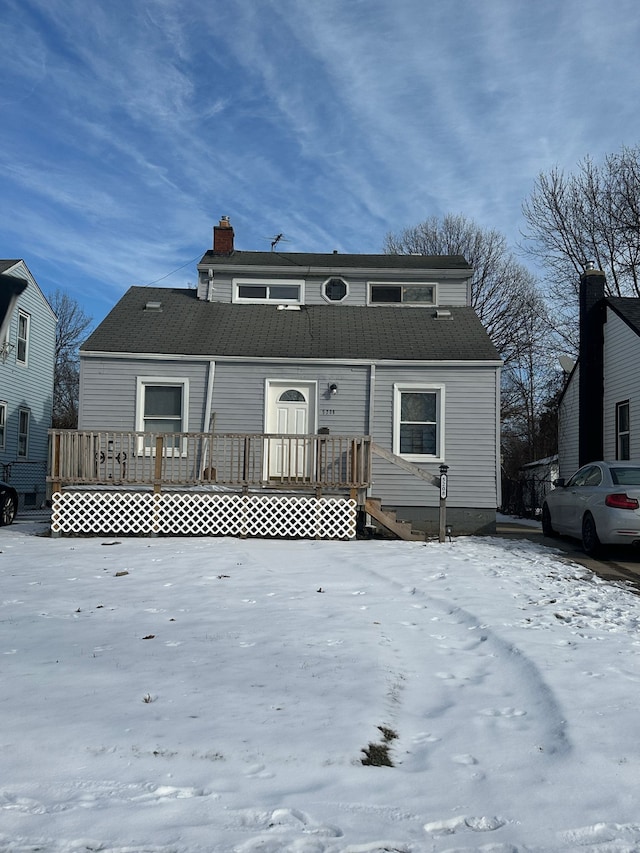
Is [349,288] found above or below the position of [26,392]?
above

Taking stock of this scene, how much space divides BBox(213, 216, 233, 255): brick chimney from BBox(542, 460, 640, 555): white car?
9696 millimetres

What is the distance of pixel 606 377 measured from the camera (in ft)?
55.0

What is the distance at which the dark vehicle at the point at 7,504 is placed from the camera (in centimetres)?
1359

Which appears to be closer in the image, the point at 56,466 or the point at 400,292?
the point at 56,466

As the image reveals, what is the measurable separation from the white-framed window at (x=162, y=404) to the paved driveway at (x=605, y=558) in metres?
6.69

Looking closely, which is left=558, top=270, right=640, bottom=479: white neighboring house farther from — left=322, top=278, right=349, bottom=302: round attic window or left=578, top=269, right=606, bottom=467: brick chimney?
left=322, top=278, right=349, bottom=302: round attic window

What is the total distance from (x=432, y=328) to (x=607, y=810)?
507 inches

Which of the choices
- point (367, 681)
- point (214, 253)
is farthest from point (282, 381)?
point (367, 681)

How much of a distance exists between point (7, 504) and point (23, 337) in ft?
32.4

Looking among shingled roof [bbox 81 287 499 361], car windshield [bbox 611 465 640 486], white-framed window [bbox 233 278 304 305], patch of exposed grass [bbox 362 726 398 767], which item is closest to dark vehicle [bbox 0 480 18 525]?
shingled roof [bbox 81 287 499 361]

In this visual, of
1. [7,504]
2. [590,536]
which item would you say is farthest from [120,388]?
[590,536]

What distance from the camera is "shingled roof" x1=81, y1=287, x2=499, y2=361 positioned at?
1391 centimetres

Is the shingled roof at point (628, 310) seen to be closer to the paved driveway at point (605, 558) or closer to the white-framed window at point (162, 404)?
the paved driveway at point (605, 558)

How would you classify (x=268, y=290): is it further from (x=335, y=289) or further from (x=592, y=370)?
(x=592, y=370)
